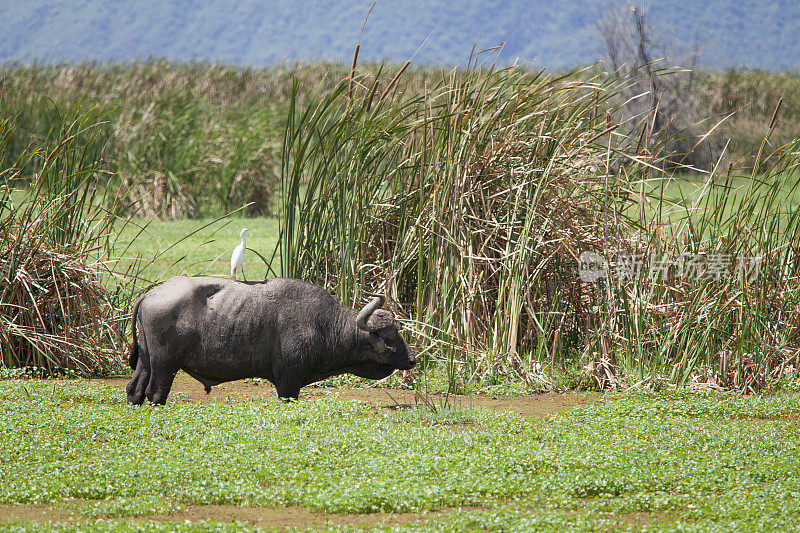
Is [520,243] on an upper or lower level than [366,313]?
upper

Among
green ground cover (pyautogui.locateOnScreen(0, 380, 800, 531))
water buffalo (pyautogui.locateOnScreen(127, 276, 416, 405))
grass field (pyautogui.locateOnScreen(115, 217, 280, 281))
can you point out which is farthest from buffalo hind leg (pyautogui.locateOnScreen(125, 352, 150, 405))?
grass field (pyautogui.locateOnScreen(115, 217, 280, 281))

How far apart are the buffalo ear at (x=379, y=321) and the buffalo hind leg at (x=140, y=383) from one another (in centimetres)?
172

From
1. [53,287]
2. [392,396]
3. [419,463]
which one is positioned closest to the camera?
[419,463]

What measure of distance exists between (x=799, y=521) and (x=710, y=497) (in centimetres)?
49

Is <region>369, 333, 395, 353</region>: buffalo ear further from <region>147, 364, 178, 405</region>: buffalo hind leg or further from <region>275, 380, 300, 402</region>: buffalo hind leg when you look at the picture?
<region>147, 364, 178, 405</region>: buffalo hind leg

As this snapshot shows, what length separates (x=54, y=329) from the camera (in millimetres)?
8336

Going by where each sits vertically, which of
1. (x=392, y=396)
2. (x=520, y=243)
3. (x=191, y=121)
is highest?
(x=191, y=121)

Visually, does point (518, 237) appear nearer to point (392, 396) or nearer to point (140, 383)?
point (392, 396)

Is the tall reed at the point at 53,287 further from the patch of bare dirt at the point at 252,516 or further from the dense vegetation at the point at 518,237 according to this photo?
the patch of bare dirt at the point at 252,516

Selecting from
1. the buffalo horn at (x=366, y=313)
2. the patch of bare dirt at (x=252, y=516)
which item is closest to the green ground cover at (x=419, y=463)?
the patch of bare dirt at (x=252, y=516)

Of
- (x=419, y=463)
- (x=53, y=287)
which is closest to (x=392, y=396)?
(x=419, y=463)

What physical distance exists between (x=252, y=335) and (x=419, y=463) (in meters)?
2.15

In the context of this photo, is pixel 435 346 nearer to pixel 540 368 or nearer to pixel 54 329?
pixel 540 368

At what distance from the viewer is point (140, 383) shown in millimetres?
6852
